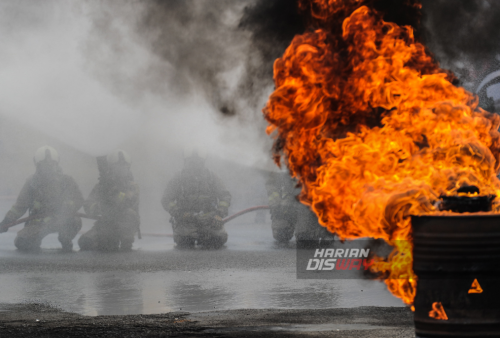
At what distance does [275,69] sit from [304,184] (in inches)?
39.4

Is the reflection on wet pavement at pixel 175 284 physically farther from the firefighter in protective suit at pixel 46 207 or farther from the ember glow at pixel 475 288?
the ember glow at pixel 475 288

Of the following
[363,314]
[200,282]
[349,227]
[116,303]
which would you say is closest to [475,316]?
[349,227]

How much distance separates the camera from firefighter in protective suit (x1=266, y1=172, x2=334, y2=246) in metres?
12.9

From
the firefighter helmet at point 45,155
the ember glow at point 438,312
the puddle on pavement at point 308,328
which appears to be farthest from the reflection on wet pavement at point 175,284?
the ember glow at point 438,312

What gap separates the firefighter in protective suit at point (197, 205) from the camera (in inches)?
509

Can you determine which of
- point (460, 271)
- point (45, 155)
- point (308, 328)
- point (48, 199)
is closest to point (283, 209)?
point (48, 199)

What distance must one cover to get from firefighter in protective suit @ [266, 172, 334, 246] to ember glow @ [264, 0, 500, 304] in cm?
761

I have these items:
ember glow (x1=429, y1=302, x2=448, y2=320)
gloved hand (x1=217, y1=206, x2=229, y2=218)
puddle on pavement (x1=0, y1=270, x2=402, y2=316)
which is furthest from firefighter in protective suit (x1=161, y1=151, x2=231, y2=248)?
ember glow (x1=429, y1=302, x2=448, y2=320)

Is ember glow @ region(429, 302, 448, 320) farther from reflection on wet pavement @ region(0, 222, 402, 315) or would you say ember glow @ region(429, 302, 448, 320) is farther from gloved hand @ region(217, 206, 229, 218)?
gloved hand @ region(217, 206, 229, 218)

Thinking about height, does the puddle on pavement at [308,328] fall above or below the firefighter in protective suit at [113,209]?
below

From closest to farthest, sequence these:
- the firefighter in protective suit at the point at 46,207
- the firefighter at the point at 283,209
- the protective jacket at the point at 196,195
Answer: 1. the firefighter in protective suit at the point at 46,207
2. the protective jacket at the point at 196,195
3. the firefighter at the point at 283,209

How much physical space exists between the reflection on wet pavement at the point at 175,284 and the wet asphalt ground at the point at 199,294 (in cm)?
1

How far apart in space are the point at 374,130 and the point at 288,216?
31.7 feet

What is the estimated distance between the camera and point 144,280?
29.2 feet
